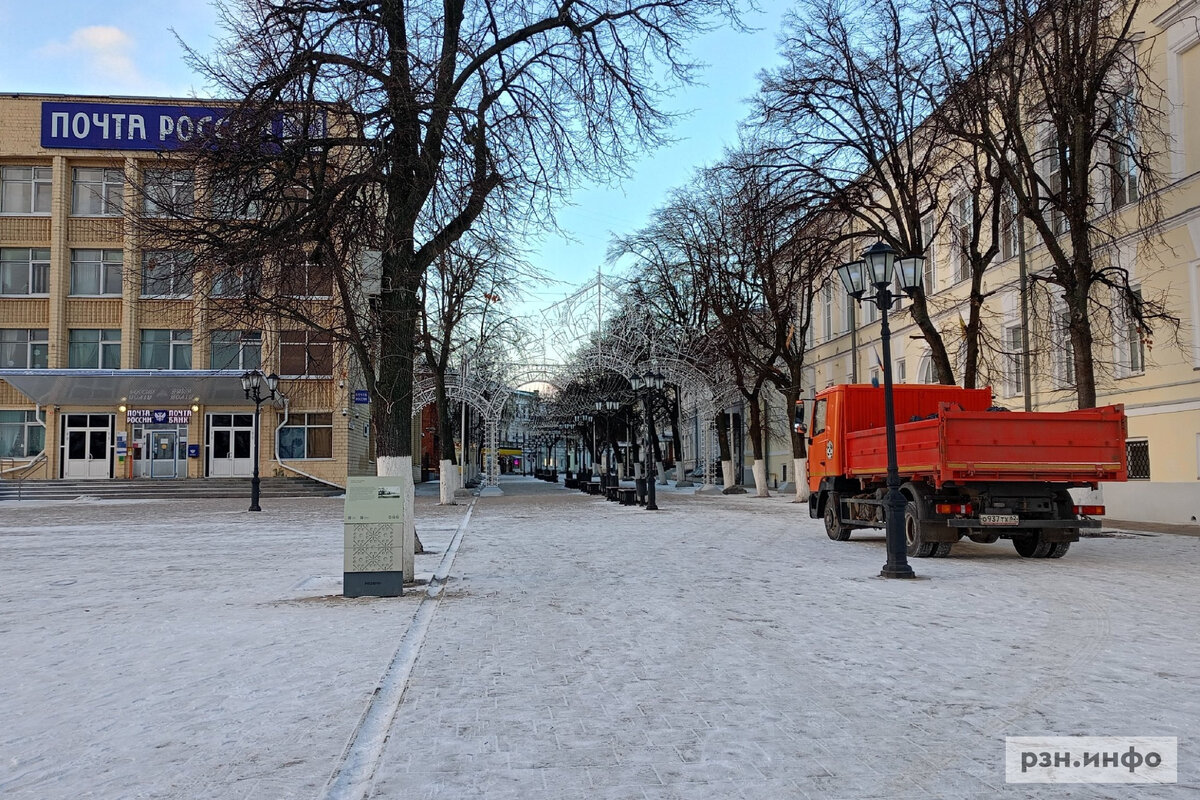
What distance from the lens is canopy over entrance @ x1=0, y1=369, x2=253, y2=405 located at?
40.3 meters

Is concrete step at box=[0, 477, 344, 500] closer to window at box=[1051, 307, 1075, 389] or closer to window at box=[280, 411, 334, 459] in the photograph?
window at box=[280, 411, 334, 459]

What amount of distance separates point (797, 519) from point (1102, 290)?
30.3ft

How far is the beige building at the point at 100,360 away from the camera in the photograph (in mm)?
40875

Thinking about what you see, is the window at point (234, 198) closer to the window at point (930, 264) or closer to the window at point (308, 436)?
the window at point (930, 264)

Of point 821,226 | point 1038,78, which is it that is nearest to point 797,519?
point 821,226

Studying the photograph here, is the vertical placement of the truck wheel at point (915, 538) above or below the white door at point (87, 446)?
below

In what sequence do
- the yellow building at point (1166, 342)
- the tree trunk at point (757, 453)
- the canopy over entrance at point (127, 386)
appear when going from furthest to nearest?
the canopy over entrance at point (127, 386) < the tree trunk at point (757, 453) < the yellow building at point (1166, 342)

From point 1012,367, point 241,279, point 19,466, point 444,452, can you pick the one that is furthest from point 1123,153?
point 19,466

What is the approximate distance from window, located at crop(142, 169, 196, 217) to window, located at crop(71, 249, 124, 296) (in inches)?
1268

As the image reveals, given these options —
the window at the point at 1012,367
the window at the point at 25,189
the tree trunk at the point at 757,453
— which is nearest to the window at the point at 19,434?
the window at the point at 25,189

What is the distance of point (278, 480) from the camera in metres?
41.1

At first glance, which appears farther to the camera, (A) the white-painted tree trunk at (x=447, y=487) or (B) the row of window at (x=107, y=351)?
(B) the row of window at (x=107, y=351)

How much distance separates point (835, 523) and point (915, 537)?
3.65 metres

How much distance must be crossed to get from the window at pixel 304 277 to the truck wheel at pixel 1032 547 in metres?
11.0
